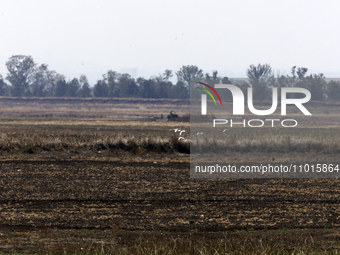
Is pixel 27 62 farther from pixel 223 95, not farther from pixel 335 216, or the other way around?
pixel 335 216

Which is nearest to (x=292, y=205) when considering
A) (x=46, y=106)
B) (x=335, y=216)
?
(x=335, y=216)

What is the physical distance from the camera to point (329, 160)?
28.9 m

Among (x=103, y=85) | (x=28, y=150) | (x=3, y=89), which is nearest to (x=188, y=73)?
(x=103, y=85)

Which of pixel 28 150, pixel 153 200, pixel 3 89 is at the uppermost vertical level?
pixel 3 89

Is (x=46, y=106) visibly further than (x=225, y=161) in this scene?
Yes

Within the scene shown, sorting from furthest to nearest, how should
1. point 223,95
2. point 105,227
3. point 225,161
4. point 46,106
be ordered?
point 46,106
point 223,95
point 225,161
point 105,227

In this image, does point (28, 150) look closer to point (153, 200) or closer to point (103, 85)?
point (153, 200)

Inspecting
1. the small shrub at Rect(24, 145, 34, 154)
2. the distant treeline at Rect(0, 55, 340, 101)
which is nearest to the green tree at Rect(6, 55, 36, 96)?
the distant treeline at Rect(0, 55, 340, 101)

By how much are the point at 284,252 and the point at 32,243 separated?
5.07 m

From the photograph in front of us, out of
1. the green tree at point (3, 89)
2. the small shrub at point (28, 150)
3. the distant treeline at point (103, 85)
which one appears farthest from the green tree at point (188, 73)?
the small shrub at point (28, 150)

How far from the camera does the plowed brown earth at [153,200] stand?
1470 centimetres

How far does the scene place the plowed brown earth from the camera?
14.7 meters

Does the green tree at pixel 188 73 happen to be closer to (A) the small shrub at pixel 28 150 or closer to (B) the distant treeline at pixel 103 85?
(B) the distant treeline at pixel 103 85

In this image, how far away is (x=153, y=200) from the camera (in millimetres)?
17734
